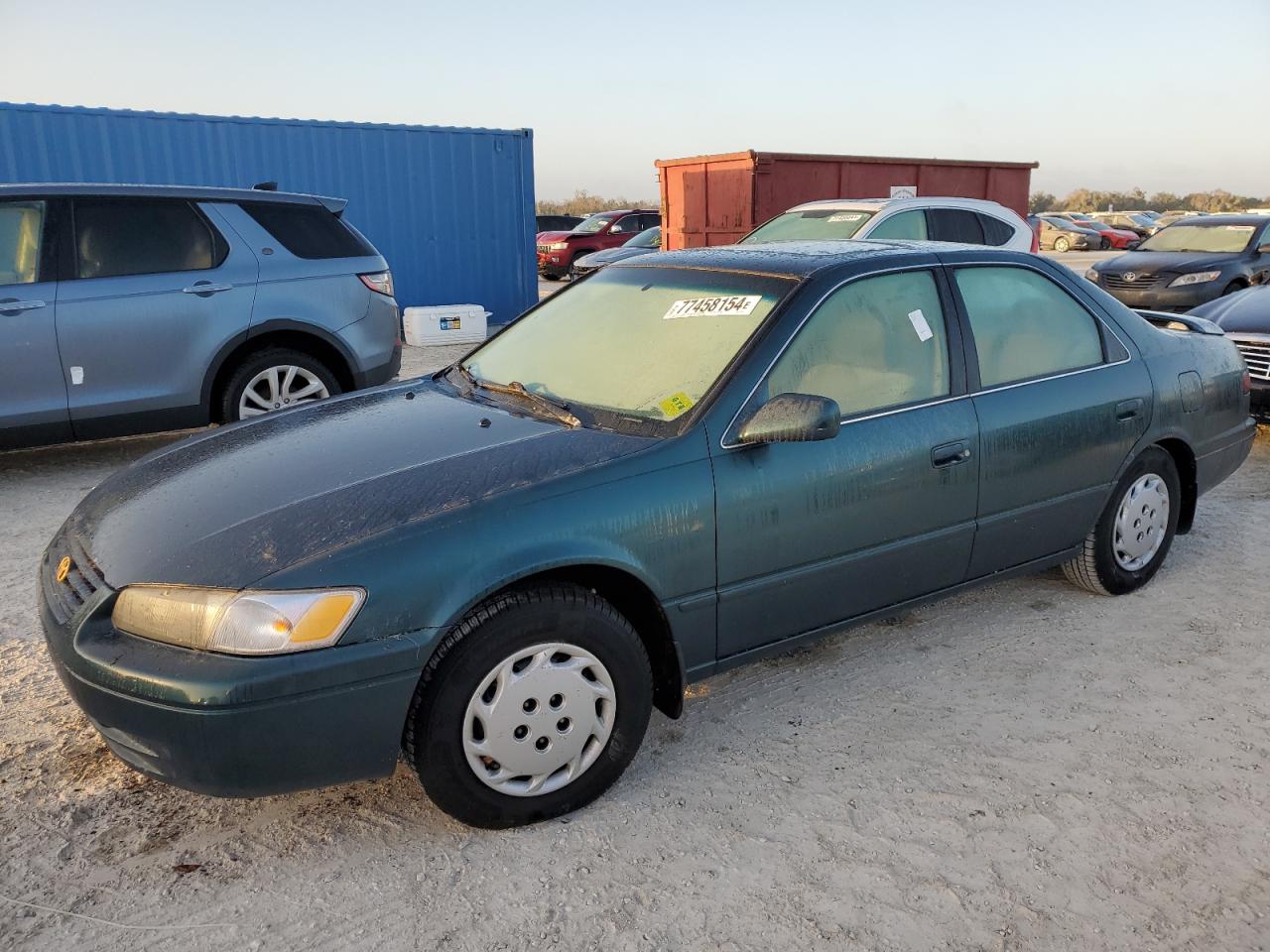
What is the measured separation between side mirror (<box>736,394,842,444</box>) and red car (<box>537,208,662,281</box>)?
1917 centimetres

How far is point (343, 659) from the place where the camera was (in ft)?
7.70

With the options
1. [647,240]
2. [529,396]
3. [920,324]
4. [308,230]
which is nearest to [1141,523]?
[920,324]

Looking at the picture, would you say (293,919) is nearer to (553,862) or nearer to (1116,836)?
(553,862)

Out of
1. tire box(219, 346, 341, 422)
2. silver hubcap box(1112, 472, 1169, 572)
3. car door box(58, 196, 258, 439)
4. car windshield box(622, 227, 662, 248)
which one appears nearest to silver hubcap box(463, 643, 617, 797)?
silver hubcap box(1112, 472, 1169, 572)

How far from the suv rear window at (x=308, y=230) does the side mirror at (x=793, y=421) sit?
4.53 metres

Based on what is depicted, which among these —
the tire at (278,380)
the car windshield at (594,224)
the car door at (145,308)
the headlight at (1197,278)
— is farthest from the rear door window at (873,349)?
the car windshield at (594,224)

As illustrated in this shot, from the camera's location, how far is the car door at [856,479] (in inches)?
117

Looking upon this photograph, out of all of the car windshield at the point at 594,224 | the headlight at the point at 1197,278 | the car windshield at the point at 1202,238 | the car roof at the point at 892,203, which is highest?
the car windshield at the point at 594,224

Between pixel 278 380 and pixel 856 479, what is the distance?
14.5 feet

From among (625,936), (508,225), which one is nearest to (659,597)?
(625,936)

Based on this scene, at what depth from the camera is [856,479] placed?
124 inches

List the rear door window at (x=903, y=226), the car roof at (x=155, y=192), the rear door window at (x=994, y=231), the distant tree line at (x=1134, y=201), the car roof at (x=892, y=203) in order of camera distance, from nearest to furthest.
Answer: the car roof at (x=155, y=192), the rear door window at (x=903, y=226), the car roof at (x=892, y=203), the rear door window at (x=994, y=231), the distant tree line at (x=1134, y=201)

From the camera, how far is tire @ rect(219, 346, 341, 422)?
621 centimetres

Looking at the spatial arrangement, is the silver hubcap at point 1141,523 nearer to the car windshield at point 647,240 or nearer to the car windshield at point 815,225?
the car windshield at point 815,225
